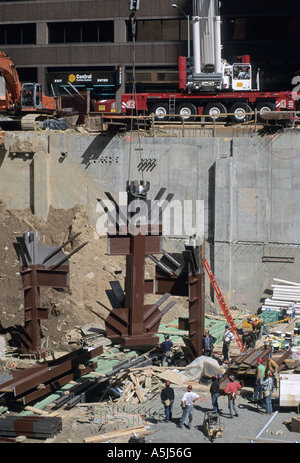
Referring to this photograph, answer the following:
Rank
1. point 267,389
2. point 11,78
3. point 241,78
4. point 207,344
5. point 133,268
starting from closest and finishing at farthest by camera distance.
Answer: point 133,268 < point 267,389 < point 207,344 < point 11,78 < point 241,78

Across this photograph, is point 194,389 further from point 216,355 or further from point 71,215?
point 71,215

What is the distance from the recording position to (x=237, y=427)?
71.6ft

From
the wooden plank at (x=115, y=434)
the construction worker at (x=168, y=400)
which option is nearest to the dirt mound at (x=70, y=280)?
the construction worker at (x=168, y=400)

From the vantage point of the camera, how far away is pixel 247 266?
119 feet

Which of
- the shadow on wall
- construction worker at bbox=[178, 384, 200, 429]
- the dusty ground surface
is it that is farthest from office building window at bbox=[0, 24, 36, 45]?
construction worker at bbox=[178, 384, 200, 429]

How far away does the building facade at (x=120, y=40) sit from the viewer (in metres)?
54.8

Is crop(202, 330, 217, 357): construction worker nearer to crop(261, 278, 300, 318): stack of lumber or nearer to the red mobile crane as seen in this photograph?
crop(261, 278, 300, 318): stack of lumber

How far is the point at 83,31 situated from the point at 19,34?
16.5 feet

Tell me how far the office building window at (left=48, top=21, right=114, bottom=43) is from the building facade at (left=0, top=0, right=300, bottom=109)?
0.24 feet

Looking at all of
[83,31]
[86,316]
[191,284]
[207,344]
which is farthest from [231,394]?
[83,31]

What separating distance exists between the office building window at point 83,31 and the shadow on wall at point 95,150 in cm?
2154

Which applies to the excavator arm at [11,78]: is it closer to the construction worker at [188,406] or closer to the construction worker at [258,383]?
the construction worker at [258,383]

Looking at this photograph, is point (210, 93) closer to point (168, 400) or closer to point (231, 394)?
point (231, 394)

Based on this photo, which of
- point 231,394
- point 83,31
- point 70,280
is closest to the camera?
point 231,394
